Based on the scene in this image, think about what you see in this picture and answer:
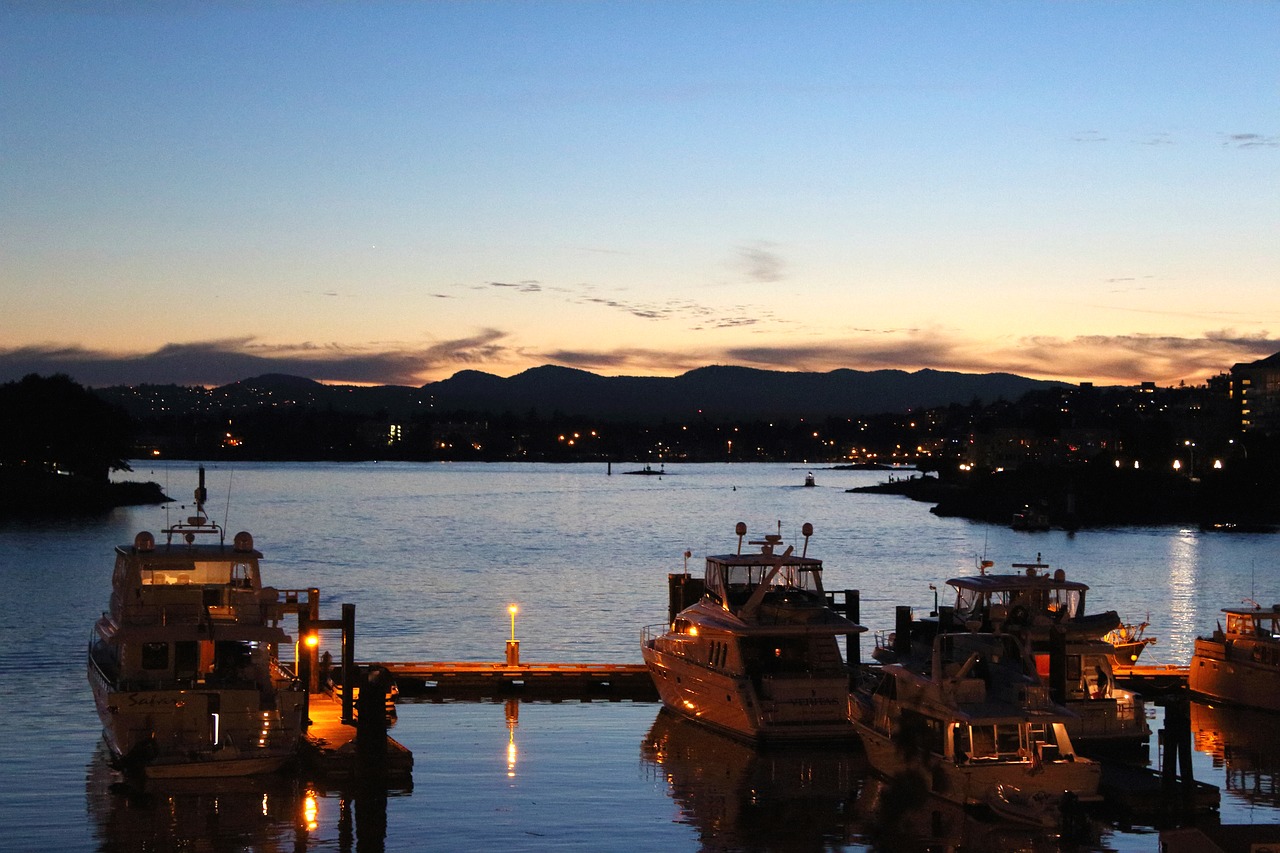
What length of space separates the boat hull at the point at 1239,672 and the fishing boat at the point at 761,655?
8.34 m

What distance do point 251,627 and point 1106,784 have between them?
1344 centimetres

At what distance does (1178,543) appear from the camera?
9769 cm

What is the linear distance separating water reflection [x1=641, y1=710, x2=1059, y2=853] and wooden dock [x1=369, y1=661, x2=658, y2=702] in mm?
4231

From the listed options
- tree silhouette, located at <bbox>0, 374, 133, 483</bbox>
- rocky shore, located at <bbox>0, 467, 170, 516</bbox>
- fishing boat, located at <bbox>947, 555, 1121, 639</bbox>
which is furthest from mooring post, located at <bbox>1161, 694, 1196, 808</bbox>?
tree silhouette, located at <bbox>0, 374, 133, 483</bbox>

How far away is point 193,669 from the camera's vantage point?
23.5m

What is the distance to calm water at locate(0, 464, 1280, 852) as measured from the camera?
67.9 feet

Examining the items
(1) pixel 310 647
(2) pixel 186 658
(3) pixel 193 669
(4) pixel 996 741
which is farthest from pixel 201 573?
(4) pixel 996 741

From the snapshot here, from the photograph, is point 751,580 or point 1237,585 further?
point 1237,585

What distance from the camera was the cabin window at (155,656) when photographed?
23359 millimetres

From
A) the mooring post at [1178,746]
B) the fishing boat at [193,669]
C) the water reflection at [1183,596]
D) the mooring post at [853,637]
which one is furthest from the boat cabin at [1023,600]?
the fishing boat at [193,669]

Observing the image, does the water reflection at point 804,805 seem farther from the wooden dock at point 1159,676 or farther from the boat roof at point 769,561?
the wooden dock at point 1159,676

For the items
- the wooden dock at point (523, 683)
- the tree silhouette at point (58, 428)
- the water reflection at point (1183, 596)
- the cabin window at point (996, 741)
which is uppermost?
the tree silhouette at point (58, 428)

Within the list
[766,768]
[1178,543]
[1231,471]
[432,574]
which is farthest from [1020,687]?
[1231,471]

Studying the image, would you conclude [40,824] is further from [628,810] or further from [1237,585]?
[1237,585]
